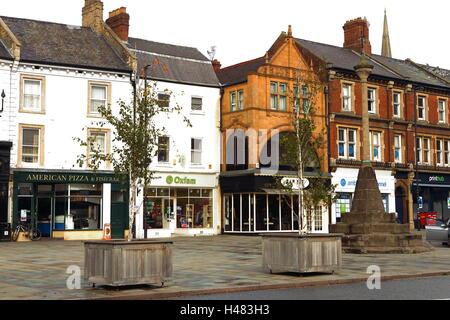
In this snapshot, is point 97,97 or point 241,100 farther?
point 241,100

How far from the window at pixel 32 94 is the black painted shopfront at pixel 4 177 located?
2407 millimetres

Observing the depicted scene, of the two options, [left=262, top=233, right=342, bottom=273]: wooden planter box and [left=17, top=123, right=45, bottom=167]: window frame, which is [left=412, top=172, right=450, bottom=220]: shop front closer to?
[left=17, top=123, right=45, bottom=167]: window frame

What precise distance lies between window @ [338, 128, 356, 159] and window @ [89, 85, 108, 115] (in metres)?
16.7

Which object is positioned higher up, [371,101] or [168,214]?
[371,101]

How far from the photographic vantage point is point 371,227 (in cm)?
2427

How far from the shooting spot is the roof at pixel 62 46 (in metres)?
34.1

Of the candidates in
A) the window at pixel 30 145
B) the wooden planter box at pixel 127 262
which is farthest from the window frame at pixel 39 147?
the wooden planter box at pixel 127 262

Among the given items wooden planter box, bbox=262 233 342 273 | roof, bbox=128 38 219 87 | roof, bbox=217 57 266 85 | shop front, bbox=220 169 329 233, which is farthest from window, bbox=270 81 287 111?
wooden planter box, bbox=262 233 342 273

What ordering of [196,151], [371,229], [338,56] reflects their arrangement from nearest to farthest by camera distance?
[371,229] → [196,151] → [338,56]

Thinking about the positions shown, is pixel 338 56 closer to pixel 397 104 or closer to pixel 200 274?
pixel 397 104

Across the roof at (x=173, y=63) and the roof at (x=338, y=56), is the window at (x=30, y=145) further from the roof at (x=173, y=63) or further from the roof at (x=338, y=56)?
the roof at (x=338, y=56)

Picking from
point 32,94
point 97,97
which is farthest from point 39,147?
point 97,97

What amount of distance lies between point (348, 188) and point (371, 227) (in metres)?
18.0
